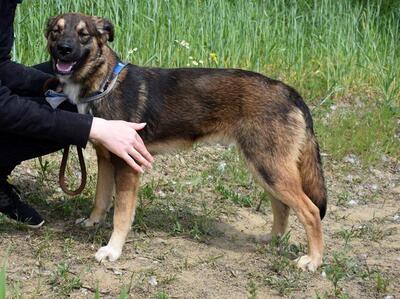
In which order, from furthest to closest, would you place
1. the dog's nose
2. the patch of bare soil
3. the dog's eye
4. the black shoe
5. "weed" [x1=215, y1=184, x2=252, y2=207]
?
"weed" [x1=215, y1=184, x2=252, y2=207] → the black shoe → the dog's eye → the dog's nose → the patch of bare soil

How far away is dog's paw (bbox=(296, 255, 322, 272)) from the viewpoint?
392cm

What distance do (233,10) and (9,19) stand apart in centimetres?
385

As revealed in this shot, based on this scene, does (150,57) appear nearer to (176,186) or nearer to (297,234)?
(176,186)

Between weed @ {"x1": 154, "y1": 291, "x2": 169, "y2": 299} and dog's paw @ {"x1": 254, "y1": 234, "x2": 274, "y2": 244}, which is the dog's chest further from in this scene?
dog's paw @ {"x1": 254, "y1": 234, "x2": 274, "y2": 244}

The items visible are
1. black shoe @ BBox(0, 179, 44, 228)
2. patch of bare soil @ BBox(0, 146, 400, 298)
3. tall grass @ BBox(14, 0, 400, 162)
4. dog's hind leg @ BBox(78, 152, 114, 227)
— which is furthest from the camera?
tall grass @ BBox(14, 0, 400, 162)

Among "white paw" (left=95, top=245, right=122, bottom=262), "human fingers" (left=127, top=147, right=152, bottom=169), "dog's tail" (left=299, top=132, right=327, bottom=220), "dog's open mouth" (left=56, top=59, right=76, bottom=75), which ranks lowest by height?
"white paw" (left=95, top=245, right=122, bottom=262)

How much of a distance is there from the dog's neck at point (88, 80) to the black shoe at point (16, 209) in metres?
0.70

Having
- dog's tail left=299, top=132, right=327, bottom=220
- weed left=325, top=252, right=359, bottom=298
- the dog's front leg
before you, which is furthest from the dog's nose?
weed left=325, top=252, right=359, bottom=298

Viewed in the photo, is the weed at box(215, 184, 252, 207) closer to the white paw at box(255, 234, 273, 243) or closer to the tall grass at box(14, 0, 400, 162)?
the white paw at box(255, 234, 273, 243)

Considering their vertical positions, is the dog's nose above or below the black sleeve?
above

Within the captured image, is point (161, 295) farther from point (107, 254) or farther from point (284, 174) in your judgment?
point (284, 174)

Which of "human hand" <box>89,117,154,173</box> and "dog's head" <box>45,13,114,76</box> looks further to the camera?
"dog's head" <box>45,13,114,76</box>

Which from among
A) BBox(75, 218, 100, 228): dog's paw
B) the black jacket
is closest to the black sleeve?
the black jacket

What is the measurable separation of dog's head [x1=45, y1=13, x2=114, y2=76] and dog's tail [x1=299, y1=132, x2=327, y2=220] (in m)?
1.35
